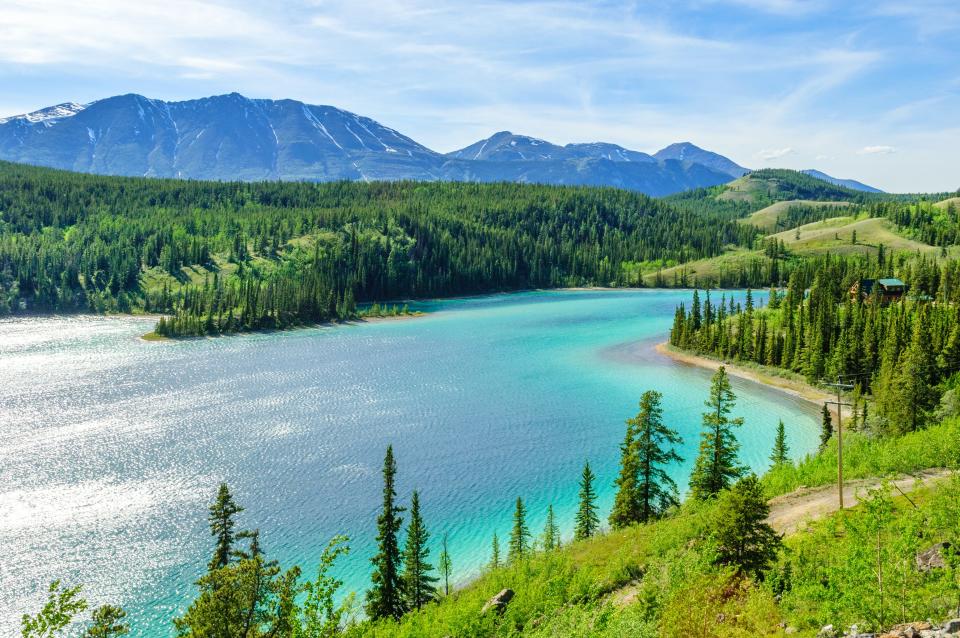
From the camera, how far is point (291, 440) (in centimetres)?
6844

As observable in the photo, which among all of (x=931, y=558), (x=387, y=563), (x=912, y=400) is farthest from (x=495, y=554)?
(x=912, y=400)

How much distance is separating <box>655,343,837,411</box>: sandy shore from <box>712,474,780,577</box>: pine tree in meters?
65.3

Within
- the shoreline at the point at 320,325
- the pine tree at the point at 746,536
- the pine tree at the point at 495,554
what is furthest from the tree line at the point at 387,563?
the shoreline at the point at 320,325

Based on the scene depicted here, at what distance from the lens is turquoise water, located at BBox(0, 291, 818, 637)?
43.6 metres

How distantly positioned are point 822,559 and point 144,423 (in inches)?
2944

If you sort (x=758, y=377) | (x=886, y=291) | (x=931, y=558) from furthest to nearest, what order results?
(x=886, y=291)
(x=758, y=377)
(x=931, y=558)

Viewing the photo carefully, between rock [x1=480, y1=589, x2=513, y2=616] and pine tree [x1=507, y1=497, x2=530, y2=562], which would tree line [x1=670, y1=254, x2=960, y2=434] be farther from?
rock [x1=480, y1=589, x2=513, y2=616]

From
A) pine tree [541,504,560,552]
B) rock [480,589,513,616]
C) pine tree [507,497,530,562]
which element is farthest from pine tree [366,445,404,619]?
pine tree [541,504,560,552]

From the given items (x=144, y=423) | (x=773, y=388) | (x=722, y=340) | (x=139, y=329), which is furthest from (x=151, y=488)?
(x=139, y=329)

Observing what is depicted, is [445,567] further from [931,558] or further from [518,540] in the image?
[931,558]

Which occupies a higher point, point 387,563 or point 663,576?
point 663,576

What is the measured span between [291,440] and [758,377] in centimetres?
7248

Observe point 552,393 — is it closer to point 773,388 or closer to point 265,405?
point 773,388

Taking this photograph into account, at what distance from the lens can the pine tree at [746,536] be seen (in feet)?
82.0
